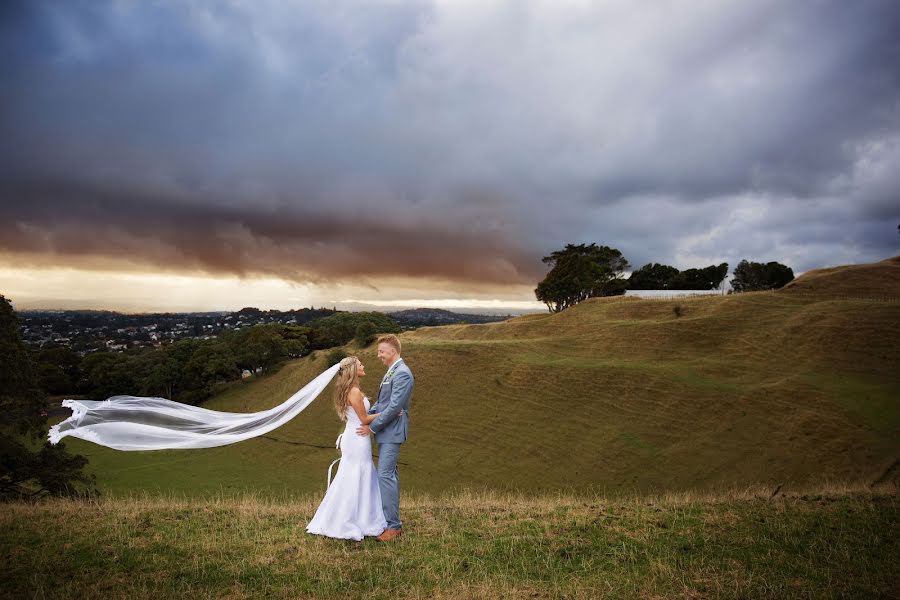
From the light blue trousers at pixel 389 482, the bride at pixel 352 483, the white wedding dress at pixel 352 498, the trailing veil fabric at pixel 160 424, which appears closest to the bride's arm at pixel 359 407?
the bride at pixel 352 483

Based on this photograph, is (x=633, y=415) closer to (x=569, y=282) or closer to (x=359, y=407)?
(x=359, y=407)

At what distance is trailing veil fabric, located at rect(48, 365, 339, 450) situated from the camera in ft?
33.4

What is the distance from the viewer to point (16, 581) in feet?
18.1

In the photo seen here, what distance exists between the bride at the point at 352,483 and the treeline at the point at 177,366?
44.2 m

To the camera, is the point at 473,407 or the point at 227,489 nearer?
the point at 227,489

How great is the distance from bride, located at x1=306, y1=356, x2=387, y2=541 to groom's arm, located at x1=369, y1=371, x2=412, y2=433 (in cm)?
14

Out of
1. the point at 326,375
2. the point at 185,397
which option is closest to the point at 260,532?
the point at 326,375

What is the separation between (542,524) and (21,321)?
17.8 metres

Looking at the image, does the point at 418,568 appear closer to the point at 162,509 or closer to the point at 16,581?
the point at 16,581

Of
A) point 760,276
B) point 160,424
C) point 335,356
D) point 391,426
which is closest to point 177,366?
point 335,356

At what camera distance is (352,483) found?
7223 mm

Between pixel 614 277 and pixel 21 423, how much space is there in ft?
296

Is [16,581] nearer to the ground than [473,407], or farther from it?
farther from it

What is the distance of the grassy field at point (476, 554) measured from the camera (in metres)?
5.44
